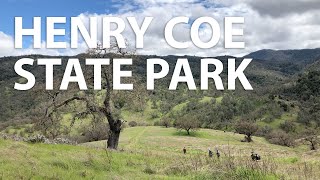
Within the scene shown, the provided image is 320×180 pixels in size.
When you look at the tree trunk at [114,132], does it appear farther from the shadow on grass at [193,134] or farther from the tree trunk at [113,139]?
the shadow on grass at [193,134]

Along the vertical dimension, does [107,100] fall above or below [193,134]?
above

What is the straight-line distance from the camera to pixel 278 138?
128500mm

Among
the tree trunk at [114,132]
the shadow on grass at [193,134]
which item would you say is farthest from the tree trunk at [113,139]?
the shadow on grass at [193,134]

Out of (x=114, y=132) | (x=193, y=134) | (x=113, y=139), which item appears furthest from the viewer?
(x=193, y=134)

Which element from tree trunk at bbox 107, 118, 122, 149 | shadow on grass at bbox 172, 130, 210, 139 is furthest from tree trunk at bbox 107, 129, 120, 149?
shadow on grass at bbox 172, 130, 210, 139

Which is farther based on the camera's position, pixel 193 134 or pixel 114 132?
pixel 193 134

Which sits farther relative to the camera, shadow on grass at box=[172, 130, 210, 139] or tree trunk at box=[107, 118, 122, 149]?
shadow on grass at box=[172, 130, 210, 139]

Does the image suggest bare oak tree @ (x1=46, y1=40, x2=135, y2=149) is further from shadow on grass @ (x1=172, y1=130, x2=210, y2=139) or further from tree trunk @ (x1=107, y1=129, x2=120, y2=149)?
shadow on grass @ (x1=172, y1=130, x2=210, y2=139)

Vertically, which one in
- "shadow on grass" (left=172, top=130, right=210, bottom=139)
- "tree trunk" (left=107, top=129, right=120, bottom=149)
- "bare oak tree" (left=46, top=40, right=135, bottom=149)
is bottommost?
"shadow on grass" (left=172, top=130, right=210, bottom=139)

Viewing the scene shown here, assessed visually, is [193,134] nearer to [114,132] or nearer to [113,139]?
[114,132]

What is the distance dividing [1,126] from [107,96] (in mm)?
154060

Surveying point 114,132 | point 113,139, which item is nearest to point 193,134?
point 114,132

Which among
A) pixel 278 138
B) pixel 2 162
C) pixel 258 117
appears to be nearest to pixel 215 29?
pixel 2 162

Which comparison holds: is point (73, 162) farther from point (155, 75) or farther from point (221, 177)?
point (155, 75)
